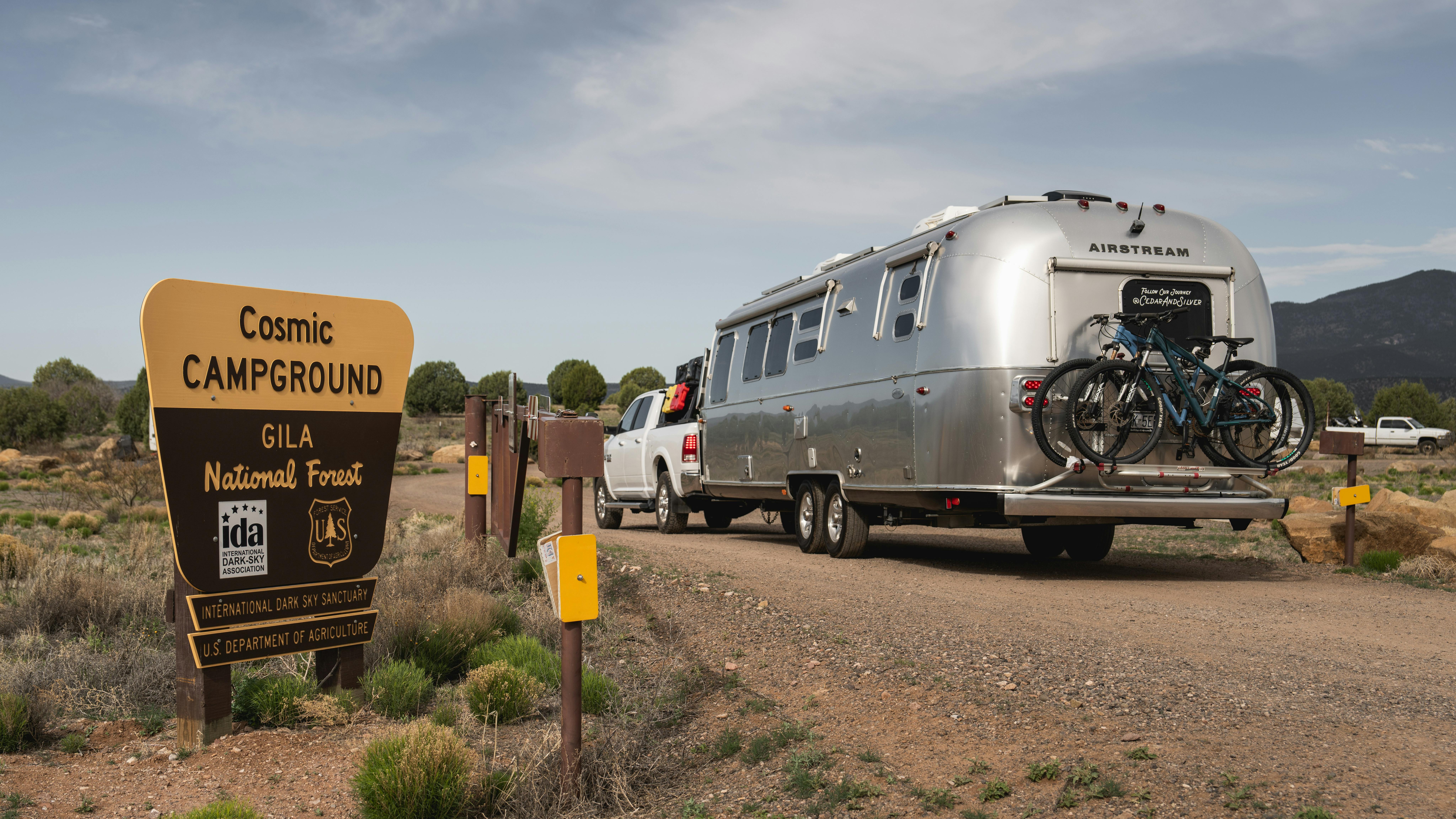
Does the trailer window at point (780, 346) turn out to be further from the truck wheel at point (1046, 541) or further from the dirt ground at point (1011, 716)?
the dirt ground at point (1011, 716)

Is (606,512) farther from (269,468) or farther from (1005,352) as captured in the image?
(269,468)

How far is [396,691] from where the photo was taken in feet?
19.0

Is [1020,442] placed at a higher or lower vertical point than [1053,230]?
lower

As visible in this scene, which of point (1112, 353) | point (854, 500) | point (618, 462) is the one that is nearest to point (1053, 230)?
point (1112, 353)

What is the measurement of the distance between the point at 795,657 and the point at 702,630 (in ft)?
4.02

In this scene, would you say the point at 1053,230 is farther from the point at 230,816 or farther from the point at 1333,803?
the point at 230,816

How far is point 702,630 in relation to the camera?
23.9 ft

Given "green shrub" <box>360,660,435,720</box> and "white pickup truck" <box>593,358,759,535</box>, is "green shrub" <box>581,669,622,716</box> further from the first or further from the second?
"white pickup truck" <box>593,358,759,535</box>

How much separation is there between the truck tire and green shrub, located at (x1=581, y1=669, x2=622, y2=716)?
9.95 meters

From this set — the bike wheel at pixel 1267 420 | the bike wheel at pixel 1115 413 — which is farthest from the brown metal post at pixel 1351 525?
the bike wheel at pixel 1115 413

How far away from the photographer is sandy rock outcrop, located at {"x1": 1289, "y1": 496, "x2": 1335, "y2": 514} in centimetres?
1273

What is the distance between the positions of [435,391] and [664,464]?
69.9 m

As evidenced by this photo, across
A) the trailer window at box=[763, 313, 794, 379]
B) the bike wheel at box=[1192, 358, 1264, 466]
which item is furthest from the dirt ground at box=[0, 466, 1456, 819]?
the trailer window at box=[763, 313, 794, 379]

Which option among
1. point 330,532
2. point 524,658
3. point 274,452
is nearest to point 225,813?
point 330,532
